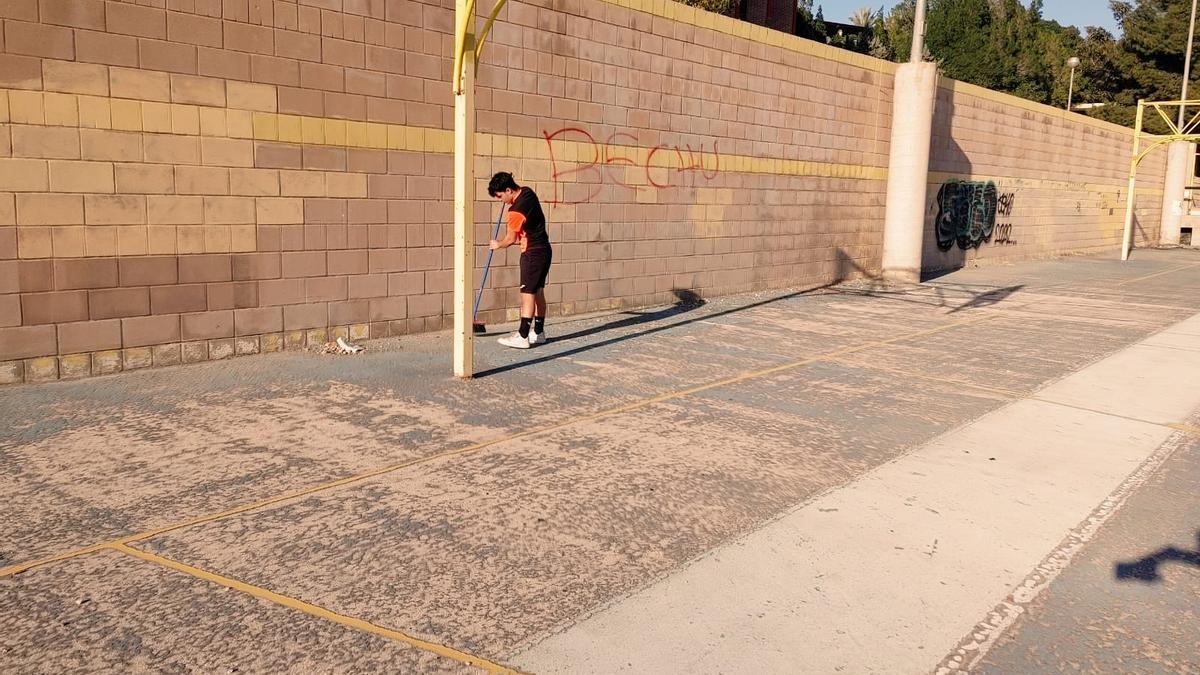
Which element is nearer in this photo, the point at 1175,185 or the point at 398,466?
the point at 398,466

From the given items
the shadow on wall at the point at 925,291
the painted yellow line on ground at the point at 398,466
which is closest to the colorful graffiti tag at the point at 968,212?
the shadow on wall at the point at 925,291

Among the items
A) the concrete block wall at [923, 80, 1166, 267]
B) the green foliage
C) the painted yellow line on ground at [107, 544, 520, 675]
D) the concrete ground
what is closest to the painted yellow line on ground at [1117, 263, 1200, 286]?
the concrete block wall at [923, 80, 1166, 267]

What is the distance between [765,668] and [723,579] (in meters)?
0.71

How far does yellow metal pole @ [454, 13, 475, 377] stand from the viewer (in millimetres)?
6797

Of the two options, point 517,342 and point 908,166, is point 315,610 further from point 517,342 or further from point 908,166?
point 908,166

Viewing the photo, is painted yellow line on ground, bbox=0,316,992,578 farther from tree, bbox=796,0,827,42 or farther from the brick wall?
tree, bbox=796,0,827,42

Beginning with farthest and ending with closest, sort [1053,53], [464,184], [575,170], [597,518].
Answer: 1. [1053,53]
2. [575,170]
3. [464,184]
4. [597,518]

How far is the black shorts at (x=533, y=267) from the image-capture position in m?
8.53

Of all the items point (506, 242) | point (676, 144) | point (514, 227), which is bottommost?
point (506, 242)

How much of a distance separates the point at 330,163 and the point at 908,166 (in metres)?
11.4

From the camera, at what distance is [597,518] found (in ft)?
14.6

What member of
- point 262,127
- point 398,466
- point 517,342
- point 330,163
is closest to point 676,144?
point 517,342

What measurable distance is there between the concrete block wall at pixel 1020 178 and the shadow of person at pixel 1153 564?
15.3 metres

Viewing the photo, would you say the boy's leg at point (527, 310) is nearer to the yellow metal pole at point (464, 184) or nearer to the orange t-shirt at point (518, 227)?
the orange t-shirt at point (518, 227)
